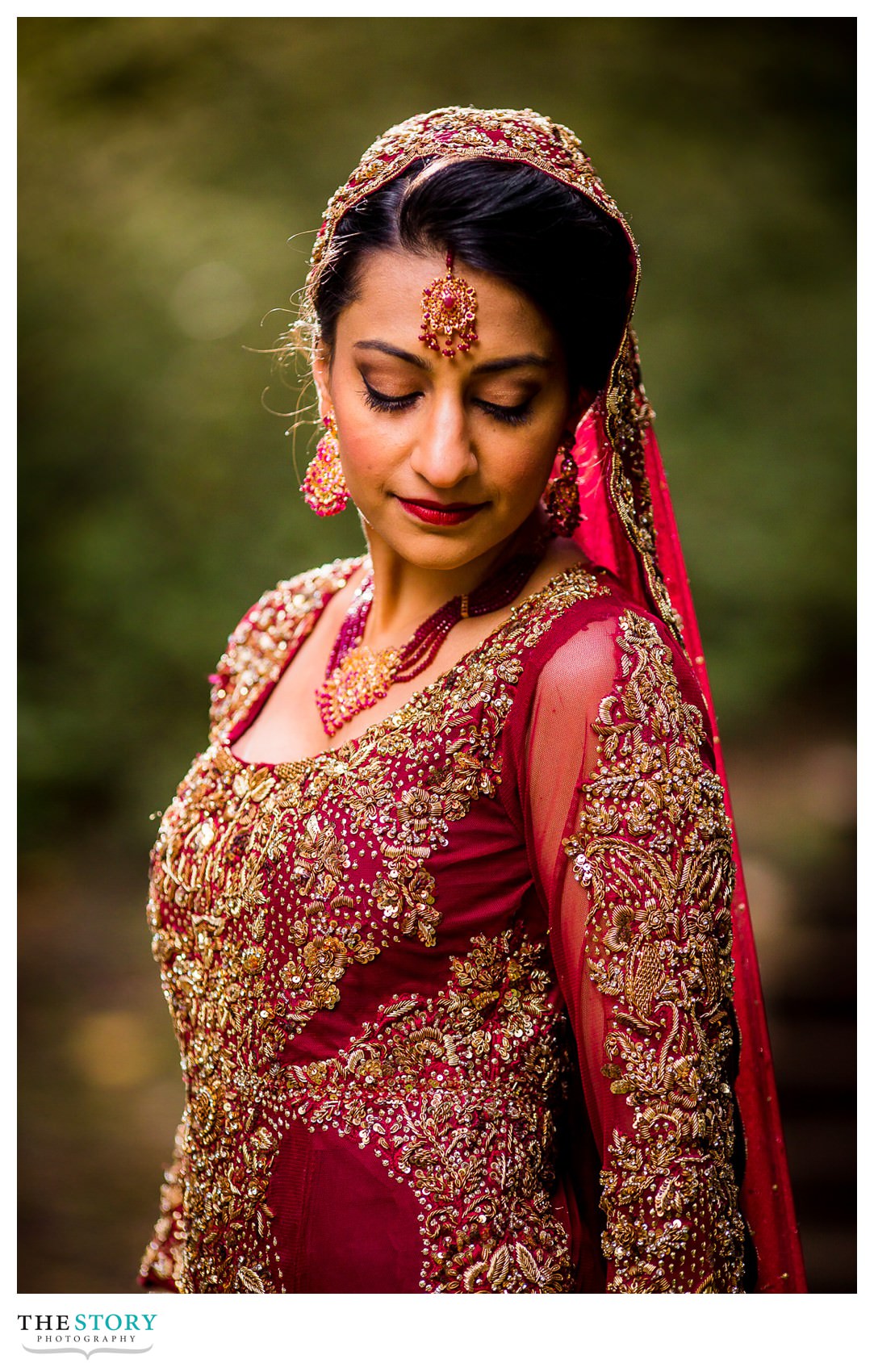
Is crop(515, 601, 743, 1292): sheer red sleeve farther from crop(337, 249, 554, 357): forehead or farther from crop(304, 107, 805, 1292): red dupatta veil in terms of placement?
crop(337, 249, 554, 357): forehead

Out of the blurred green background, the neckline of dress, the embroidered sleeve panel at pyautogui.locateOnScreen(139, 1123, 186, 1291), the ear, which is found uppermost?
the blurred green background

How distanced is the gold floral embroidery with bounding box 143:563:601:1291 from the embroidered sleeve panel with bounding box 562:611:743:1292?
13 cm

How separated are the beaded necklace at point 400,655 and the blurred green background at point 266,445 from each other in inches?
88.2

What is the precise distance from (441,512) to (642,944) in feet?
1.45

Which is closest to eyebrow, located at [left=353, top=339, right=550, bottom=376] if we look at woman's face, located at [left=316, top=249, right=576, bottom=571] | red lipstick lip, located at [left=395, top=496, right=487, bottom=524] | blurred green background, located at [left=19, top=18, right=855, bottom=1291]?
woman's face, located at [left=316, top=249, right=576, bottom=571]

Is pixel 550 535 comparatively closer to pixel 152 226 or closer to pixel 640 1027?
pixel 640 1027

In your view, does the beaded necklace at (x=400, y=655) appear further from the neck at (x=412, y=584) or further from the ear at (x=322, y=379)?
the ear at (x=322, y=379)

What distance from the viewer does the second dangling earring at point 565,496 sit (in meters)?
1.33

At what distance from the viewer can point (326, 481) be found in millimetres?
1497

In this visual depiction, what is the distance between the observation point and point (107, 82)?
117 inches

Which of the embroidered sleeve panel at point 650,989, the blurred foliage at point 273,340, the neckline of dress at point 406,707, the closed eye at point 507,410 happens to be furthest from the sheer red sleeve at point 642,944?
the blurred foliage at point 273,340

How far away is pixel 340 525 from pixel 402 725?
9.50 feet

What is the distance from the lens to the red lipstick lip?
1.22 m
